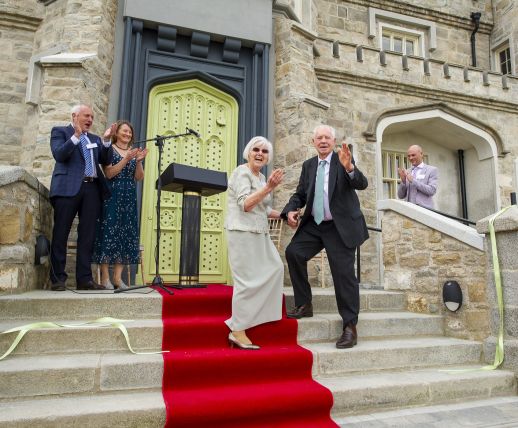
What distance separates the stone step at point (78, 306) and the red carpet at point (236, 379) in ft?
0.61

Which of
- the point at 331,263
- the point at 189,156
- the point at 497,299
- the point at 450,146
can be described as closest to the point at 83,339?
the point at 331,263

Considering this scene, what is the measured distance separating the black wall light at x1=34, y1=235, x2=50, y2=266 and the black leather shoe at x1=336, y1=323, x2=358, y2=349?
292 centimetres

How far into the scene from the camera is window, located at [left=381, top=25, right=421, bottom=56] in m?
11.1

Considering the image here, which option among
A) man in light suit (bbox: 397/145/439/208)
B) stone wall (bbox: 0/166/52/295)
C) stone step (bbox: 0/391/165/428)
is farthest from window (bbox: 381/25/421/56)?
stone step (bbox: 0/391/165/428)

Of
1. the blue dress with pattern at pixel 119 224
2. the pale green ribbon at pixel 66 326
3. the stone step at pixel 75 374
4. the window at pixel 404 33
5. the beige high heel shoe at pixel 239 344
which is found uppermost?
the window at pixel 404 33

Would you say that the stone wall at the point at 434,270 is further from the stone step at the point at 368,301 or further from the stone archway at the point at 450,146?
the stone archway at the point at 450,146

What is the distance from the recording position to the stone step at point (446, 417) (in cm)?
271

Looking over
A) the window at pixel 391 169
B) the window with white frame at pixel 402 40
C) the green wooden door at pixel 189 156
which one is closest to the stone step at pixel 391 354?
the green wooden door at pixel 189 156

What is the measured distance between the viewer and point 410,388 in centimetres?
306

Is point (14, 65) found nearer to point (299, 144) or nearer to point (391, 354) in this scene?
point (299, 144)

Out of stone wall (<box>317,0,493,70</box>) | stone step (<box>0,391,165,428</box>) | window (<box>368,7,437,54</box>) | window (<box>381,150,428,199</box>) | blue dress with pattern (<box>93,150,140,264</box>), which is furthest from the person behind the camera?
window (<box>368,7,437,54</box>)

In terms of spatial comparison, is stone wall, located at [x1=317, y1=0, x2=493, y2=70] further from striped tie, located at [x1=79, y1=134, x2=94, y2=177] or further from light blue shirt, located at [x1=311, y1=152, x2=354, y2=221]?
striped tie, located at [x1=79, y1=134, x2=94, y2=177]

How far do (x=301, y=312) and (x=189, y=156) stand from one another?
12.2 ft

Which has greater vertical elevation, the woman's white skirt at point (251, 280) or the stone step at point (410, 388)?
the woman's white skirt at point (251, 280)
